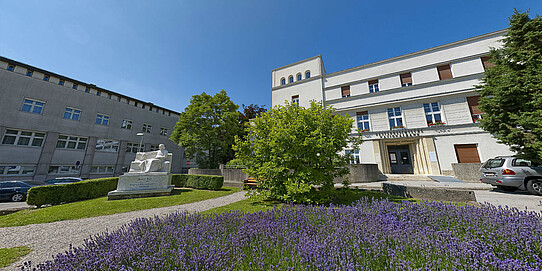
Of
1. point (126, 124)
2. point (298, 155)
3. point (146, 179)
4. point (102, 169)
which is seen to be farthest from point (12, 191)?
point (298, 155)

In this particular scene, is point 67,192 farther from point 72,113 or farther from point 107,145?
point 72,113

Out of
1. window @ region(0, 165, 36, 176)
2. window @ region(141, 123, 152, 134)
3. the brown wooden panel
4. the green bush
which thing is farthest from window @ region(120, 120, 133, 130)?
the brown wooden panel

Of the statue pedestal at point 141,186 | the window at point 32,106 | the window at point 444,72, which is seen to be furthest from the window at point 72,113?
the window at point 444,72

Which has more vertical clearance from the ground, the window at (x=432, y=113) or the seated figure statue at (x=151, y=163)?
the window at (x=432, y=113)

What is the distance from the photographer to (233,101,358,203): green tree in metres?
6.59

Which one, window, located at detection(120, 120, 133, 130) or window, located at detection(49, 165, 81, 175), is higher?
window, located at detection(120, 120, 133, 130)

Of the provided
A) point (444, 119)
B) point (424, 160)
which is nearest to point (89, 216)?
point (424, 160)

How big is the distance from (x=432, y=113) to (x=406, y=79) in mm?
4903

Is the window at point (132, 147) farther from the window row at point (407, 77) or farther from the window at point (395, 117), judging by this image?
the window at point (395, 117)

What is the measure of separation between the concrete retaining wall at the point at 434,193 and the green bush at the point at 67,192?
1752 centimetres

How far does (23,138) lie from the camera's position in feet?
64.0

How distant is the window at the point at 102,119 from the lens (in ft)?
82.2

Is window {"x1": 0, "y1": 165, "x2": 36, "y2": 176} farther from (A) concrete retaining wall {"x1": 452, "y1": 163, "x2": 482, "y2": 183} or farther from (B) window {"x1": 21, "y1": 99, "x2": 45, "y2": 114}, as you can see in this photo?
(A) concrete retaining wall {"x1": 452, "y1": 163, "x2": 482, "y2": 183}

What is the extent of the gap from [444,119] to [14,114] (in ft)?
150
